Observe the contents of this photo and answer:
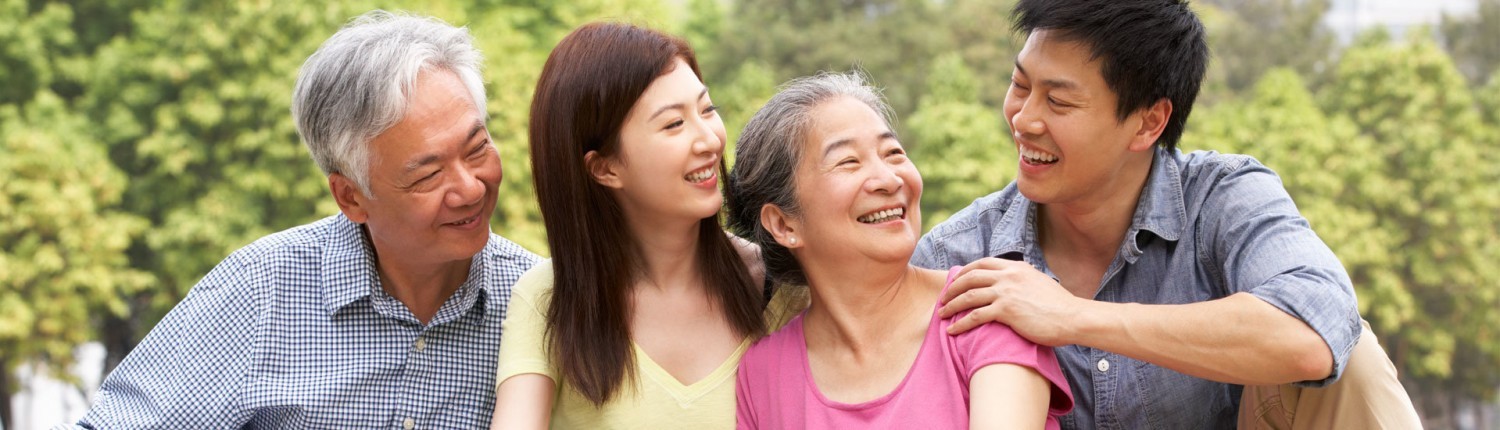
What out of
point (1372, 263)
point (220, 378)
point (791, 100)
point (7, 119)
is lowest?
point (1372, 263)

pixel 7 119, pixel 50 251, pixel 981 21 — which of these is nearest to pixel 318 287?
pixel 50 251

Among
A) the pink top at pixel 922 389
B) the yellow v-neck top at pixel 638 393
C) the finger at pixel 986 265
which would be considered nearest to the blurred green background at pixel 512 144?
the yellow v-neck top at pixel 638 393

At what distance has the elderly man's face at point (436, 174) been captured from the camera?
3.15 meters

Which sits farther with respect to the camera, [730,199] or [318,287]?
[318,287]

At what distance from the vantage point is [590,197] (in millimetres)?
3080

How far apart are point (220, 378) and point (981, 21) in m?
28.0

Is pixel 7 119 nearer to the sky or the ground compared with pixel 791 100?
nearer to the ground

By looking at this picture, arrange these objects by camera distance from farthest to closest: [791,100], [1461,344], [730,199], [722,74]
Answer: [722,74] < [1461,344] < [730,199] < [791,100]

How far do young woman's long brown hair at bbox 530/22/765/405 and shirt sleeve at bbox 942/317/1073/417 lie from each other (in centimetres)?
56

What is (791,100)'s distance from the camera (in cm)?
301

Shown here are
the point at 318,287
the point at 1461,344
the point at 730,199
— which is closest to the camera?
the point at 730,199

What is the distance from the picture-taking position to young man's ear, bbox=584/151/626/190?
120 inches

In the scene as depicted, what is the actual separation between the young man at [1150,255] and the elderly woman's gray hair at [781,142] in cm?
43

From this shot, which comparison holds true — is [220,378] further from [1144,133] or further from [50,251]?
[50,251]
